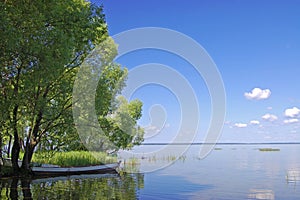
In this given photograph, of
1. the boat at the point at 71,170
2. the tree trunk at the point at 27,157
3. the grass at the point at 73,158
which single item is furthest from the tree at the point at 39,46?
the grass at the point at 73,158

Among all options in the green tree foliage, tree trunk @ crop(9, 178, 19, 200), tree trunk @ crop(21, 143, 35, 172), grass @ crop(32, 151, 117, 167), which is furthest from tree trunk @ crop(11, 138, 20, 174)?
grass @ crop(32, 151, 117, 167)

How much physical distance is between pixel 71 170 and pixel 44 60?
66.0 ft

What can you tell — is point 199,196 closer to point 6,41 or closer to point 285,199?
point 285,199

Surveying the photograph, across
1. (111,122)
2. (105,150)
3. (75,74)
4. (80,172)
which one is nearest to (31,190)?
(75,74)

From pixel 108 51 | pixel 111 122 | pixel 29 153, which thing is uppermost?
pixel 108 51

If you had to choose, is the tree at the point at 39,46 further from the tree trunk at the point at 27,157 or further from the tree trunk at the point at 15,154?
the tree trunk at the point at 27,157

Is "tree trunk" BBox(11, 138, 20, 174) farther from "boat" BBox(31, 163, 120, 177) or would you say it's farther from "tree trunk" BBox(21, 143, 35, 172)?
"boat" BBox(31, 163, 120, 177)

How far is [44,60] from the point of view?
57.0 ft

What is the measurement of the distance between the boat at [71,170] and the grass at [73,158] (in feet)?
4.26

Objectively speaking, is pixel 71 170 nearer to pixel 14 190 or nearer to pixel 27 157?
pixel 27 157

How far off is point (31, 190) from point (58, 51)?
995 cm

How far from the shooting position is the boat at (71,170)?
31602mm

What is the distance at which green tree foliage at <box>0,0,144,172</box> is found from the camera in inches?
656

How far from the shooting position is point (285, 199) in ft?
74.4
